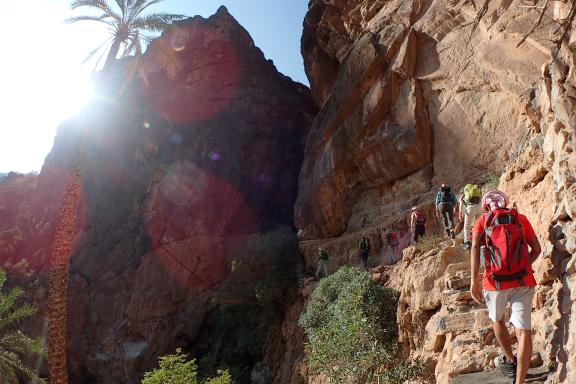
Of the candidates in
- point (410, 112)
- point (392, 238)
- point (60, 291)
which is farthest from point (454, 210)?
point (60, 291)

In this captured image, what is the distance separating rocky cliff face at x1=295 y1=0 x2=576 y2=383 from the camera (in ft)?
25.0

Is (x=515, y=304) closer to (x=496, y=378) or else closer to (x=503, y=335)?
(x=503, y=335)

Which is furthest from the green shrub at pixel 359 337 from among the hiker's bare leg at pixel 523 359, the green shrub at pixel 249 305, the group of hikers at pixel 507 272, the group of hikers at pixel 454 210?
the green shrub at pixel 249 305

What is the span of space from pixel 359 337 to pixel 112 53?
11.5 metres

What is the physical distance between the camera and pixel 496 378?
4.32 meters

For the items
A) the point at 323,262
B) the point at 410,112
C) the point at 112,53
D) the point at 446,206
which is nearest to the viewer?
the point at 446,206

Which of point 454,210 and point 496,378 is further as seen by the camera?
point 454,210

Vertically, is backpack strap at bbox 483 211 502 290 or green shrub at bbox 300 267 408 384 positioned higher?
backpack strap at bbox 483 211 502 290

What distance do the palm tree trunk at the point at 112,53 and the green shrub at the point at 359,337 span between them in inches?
389

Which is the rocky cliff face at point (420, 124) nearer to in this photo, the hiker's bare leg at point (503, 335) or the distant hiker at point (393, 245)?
the distant hiker at point (393, 245)

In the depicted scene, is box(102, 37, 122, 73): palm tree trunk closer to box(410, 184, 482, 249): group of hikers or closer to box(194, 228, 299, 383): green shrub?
box(194, 228, 299, 383): green shrub

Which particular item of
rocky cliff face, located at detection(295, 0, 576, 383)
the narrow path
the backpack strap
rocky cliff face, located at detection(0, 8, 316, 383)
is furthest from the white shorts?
rocky cliff face, located at detection(0, 8, 316, 383)

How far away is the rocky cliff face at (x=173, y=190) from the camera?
22.5 metres

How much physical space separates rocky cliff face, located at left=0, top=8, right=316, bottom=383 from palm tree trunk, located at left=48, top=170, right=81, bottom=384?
25.4ft
